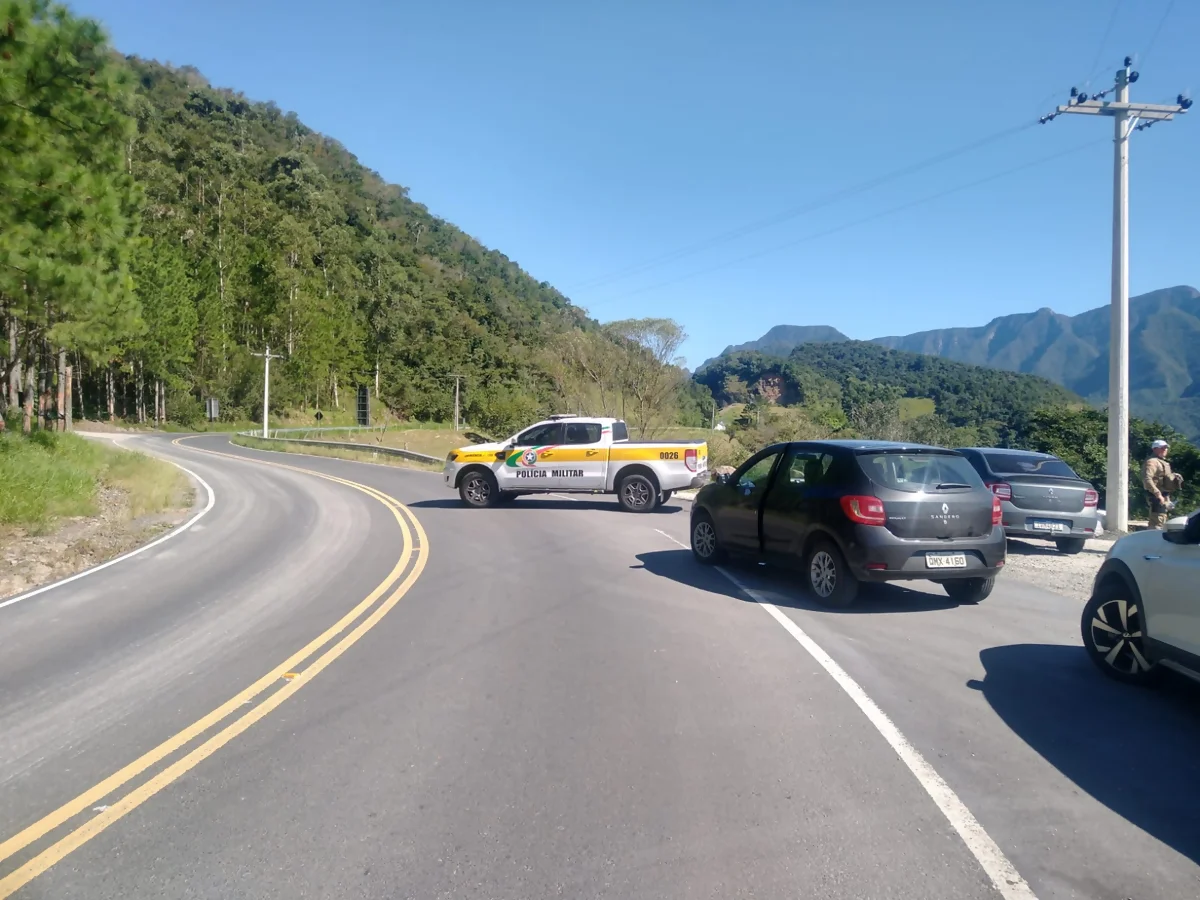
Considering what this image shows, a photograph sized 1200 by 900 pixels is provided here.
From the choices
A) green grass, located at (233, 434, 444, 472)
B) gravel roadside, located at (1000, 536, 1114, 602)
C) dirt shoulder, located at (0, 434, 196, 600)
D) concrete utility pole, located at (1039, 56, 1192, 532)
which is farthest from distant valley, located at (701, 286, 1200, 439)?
green grass, located at (233, 434, 444, 472)

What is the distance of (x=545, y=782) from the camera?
15.5 ft

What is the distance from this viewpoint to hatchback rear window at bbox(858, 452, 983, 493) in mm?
8883

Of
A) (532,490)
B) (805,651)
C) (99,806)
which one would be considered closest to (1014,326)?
(532,490)

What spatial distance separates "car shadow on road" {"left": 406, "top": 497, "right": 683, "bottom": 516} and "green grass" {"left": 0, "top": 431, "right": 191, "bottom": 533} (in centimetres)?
601

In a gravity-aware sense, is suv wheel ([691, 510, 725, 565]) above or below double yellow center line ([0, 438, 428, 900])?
above

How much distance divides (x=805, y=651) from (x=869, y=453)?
8.46 ft

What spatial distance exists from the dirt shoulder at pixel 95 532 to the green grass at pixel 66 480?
0.22 ft

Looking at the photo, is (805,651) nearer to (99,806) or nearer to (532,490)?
(99,806)

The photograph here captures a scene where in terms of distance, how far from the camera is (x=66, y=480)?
19.0 metres

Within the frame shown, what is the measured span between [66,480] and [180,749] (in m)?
16.5

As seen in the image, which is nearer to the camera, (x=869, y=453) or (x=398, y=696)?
(x=398, y=696)

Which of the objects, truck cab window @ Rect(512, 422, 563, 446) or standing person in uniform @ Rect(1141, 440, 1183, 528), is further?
truck cab window @ Rect(512, 422, 563, 446)

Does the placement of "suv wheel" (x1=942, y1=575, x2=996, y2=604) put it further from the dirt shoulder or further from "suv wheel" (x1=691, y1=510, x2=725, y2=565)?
the dirt shoulder

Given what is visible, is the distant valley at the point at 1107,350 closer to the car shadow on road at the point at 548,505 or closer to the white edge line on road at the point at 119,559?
the car shadow on road at the point at 548,505
